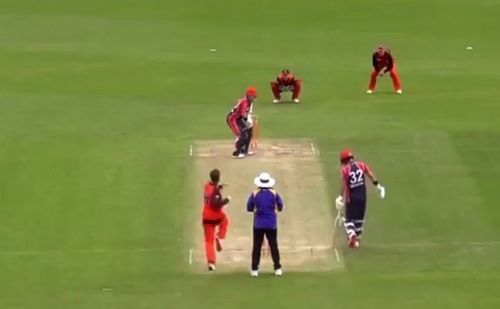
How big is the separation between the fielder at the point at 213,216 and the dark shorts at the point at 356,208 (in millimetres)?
2656

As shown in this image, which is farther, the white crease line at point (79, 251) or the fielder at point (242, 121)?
the fielder at point (242, 121)

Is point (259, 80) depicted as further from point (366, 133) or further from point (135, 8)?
point (135, 8)

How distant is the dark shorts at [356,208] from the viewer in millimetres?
22766

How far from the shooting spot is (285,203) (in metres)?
25.7

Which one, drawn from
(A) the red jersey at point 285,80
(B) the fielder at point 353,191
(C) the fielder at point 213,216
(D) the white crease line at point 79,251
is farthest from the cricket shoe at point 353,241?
(A) the red jersey at point 285,80

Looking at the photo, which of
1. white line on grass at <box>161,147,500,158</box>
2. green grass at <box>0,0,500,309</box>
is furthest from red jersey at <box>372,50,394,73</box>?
white line on grass at <box>161,147,500,158</box>

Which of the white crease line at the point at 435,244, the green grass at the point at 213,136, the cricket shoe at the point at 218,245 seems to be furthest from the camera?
the white crease line at the point at 435,244

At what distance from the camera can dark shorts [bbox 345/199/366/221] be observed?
22.8 m

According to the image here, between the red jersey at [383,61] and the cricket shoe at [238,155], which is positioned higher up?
the red jersey at [383,61]

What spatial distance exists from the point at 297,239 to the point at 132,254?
3.32m

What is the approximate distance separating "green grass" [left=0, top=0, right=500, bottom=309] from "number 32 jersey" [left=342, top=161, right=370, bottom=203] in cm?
115

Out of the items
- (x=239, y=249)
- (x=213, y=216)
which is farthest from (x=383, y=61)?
(x=213, y=216)

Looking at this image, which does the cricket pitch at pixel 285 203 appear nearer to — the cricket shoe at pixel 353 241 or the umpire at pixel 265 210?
the cricket shoe at pixel 353 241

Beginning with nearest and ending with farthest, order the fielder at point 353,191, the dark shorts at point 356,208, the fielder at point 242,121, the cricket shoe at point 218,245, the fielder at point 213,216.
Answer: the fielder at point 213,216
the cricket shoe at point 218,245
the fielder at point 353,191
the dark shorts at point 356,208
the fielder at point 242,121
